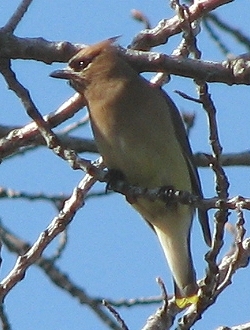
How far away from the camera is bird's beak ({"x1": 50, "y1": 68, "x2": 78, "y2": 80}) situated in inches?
210

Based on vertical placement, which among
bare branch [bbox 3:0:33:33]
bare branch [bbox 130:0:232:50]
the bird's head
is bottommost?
the bird's head

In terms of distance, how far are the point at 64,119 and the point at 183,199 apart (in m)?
0.96

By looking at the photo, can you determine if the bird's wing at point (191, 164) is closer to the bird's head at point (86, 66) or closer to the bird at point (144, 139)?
the bird at point (144, 139)

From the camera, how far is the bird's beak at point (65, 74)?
210 inches

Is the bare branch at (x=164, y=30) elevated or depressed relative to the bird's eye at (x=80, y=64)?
elevated

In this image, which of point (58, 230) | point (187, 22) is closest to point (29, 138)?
point (58, 230)

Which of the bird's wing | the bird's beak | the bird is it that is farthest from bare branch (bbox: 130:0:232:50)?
the bird's beak

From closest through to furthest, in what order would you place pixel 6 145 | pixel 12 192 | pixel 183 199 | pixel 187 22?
pixel 187 22 → pixel 183 199 → pixel 6 145 → pixel 12 192

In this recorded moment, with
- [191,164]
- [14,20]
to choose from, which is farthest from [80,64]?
[14,20]

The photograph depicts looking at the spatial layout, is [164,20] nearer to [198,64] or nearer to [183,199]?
[198,64]

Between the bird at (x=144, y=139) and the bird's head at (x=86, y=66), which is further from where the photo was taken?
the bird's head at (x=86, y=66)

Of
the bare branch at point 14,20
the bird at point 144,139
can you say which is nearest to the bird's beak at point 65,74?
the bird at point 144,139

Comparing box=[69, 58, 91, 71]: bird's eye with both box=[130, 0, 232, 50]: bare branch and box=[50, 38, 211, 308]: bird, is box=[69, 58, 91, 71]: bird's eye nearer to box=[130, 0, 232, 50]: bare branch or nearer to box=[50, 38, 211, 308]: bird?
box=[50, 38, 211, 308]: bird

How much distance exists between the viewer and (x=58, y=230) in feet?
12.2
